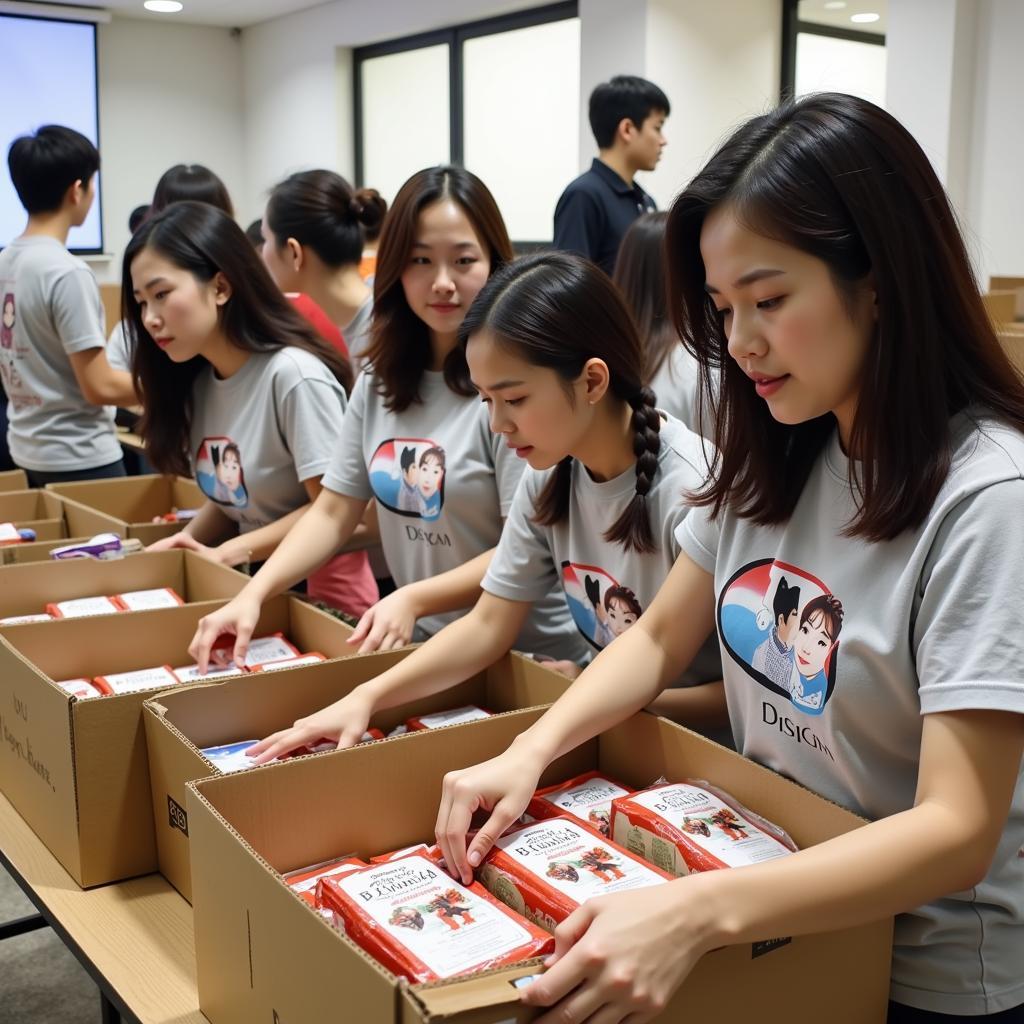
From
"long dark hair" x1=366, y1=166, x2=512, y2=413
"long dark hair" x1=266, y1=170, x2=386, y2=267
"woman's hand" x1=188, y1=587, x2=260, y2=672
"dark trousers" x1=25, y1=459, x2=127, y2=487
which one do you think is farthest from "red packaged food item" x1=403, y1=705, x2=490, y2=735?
"dark trousers" x1=25, y1=459, x2=127, y2=487

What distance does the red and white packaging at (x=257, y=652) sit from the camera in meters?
1.80

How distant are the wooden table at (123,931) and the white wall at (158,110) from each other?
24.0 feet

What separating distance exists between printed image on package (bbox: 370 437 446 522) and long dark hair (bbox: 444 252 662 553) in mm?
395

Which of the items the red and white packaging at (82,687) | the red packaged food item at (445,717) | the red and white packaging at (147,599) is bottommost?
the red packaged food item at (445,717)

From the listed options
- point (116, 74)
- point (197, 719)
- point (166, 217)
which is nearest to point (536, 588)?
point (197, 719)

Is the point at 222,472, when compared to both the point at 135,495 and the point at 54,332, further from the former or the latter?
the point at 54,332

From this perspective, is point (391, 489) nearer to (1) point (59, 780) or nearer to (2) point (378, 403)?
(2) point (378, 403)

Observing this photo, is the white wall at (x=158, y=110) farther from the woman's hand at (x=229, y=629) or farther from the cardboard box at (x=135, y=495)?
the woman's hand at (x=229, y=629)

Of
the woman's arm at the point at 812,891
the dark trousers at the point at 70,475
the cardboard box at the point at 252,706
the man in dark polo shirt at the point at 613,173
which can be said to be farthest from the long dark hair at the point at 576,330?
the man in dark polo shirt at the point at 613,173

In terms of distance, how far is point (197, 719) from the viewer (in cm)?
144

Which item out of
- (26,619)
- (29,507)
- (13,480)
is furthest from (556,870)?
(13,480)

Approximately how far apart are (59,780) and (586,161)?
5.01 meters

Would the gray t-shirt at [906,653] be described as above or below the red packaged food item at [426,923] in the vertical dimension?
above

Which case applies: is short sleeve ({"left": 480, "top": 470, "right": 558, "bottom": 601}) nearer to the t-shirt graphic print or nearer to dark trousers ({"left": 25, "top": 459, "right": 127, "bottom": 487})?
the t-shirt graphic print
